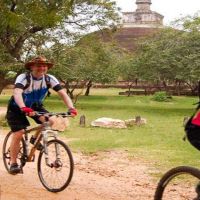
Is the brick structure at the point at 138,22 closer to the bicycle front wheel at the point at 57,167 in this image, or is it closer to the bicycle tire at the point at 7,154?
the bicycle tire at the point at 7,154

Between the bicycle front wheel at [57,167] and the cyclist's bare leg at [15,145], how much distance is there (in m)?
0.43

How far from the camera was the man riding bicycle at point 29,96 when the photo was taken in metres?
6.27

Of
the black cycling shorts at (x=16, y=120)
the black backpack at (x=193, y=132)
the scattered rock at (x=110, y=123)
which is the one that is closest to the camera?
the black backpack at (x=193, y=132)

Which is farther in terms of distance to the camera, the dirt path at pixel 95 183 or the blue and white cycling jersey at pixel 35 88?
the blue and white cycling jersey at pixel 35 88

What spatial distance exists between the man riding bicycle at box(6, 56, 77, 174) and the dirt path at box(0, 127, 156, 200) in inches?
16.4

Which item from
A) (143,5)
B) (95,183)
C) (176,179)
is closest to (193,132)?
A: (176,179)

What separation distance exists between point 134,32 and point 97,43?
5330 centimetres

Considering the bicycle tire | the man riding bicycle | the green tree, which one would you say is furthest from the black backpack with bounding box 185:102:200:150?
the green tree

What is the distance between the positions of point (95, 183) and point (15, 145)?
1256 mm

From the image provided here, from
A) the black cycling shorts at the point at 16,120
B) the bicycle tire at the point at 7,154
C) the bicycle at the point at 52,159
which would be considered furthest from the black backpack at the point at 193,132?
the bicycle tire at the point at 7,154

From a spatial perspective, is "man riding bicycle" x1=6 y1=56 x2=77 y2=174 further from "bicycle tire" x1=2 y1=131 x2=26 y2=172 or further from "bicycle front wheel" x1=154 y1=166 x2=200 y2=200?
"bicycle front wheel" x1=154 y1=166 x2=200 y2=200

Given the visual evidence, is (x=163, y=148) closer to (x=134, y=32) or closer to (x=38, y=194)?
(x=38, y=194)

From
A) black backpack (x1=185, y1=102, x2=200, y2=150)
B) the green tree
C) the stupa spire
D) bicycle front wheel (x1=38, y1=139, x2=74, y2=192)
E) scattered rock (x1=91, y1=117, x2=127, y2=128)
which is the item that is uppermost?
the stupa spire

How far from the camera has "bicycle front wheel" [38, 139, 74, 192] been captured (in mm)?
6113
